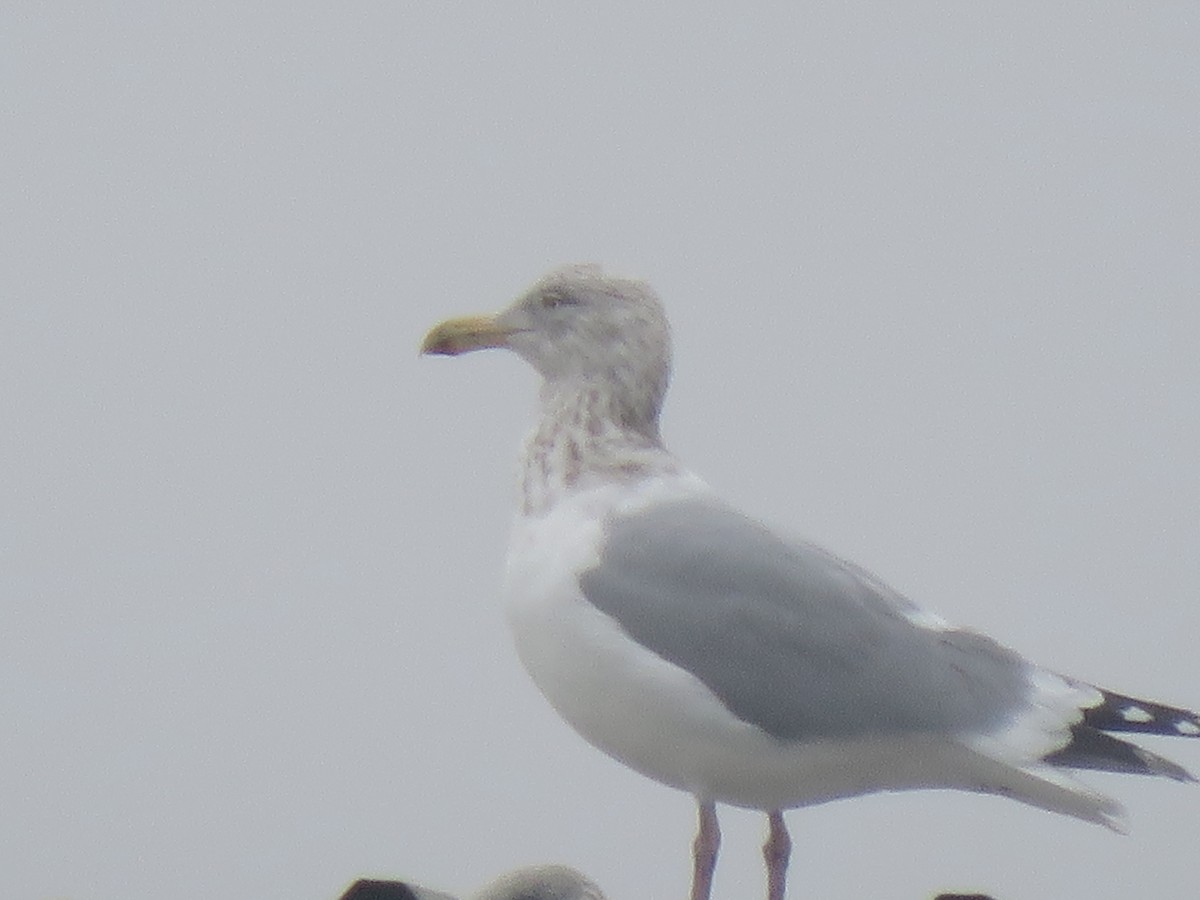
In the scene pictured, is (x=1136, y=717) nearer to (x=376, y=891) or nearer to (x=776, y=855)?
(x=776, y=855)

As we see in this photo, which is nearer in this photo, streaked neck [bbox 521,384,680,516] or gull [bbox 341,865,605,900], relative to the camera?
gull [bbox 341,865,605,900]

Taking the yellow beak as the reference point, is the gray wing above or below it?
below

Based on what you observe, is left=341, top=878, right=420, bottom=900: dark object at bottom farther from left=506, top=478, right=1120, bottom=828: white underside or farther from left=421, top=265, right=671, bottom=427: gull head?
left=421, top=265, right=671, bottom=427: gull head

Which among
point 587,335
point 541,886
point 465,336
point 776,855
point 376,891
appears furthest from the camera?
point 465,336

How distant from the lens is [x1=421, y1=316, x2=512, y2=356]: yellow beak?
5.32 metres

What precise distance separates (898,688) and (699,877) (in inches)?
20.8

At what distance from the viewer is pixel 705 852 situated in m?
4.79

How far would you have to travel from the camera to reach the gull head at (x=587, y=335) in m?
5.19

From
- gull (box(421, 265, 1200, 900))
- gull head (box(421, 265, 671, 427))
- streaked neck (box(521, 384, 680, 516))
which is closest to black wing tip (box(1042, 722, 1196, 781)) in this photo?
gull (box(421, 265, 1200, 900))

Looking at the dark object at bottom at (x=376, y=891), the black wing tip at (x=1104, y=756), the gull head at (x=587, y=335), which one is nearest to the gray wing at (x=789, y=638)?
the black wing tip at (x=1104, y=756)

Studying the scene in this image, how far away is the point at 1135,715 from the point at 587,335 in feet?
4.52

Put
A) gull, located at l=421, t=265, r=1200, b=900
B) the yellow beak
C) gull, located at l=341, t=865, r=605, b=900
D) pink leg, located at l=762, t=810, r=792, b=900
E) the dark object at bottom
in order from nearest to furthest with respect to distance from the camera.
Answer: the dark object at bottom → gull, located at l=341, t=865, r=605, b=900 → gull, located at l=421, t=265, r=1200, b=900 → pink leg, located at l=762, t=810, r=792, b=900 → the yellow beak

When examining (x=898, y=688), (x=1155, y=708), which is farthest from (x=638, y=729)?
(x=1155, y=708)

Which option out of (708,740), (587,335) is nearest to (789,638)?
(708,740)
